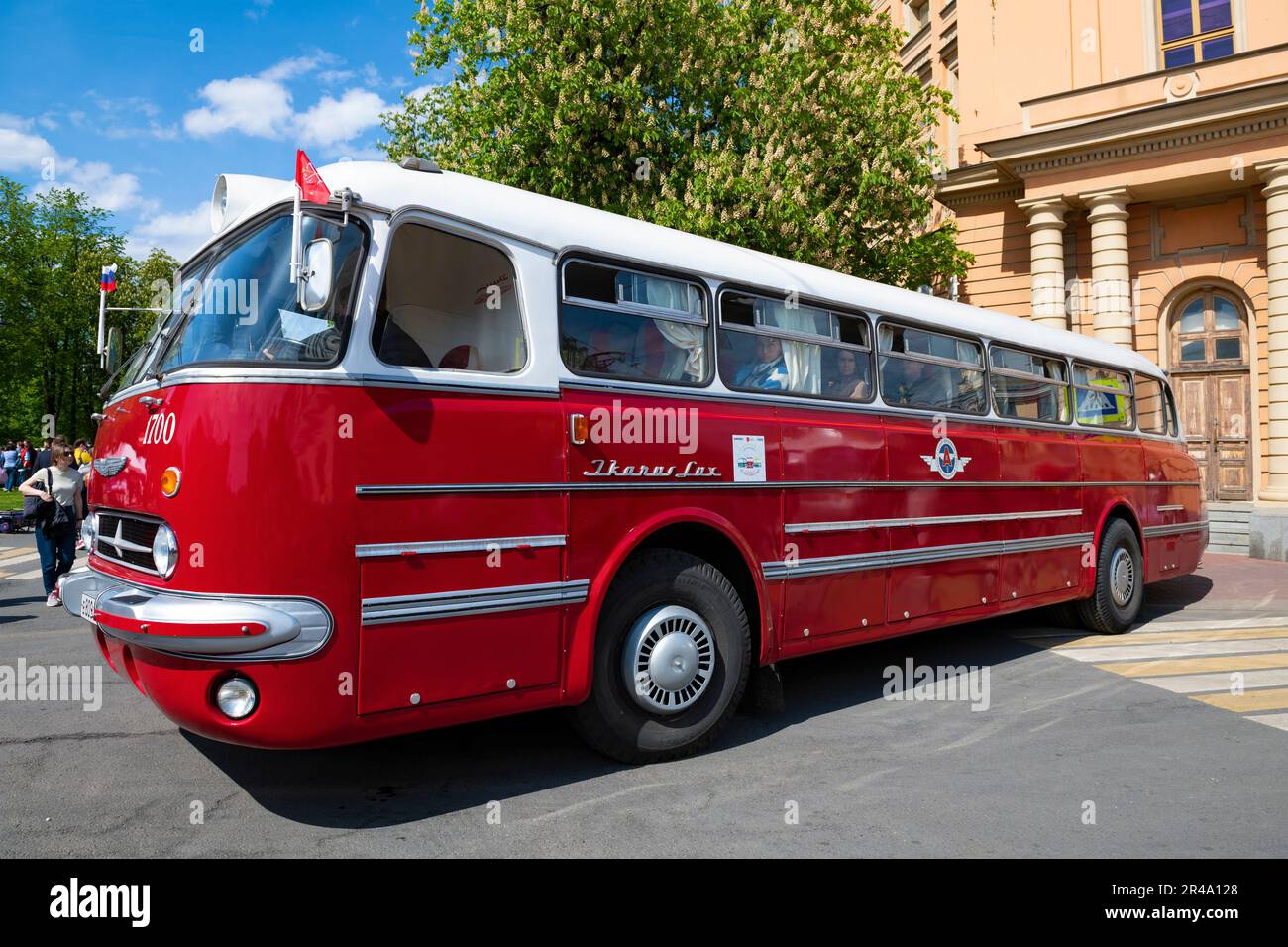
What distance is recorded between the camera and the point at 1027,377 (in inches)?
297

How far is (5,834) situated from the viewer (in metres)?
3.62

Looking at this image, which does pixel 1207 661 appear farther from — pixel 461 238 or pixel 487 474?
pixel 461 238

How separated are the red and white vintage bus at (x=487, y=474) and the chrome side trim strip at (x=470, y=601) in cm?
1

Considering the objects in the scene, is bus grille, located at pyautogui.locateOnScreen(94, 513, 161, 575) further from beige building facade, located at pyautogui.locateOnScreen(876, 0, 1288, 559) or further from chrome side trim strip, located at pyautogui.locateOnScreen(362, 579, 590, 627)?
beige building facade, located at pyautogui.locateOnScreen(876, 0, 1288, 559)

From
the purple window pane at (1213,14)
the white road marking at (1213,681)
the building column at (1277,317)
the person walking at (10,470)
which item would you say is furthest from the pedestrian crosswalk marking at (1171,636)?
the person walking at (10,470)

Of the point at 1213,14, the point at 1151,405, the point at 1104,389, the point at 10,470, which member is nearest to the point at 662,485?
Result: the point at 1104,389

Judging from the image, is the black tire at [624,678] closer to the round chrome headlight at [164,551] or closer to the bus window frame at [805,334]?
the bus window frame at [805,334]

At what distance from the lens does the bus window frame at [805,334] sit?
199 inches

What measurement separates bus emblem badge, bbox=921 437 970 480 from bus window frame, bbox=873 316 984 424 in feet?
0.78

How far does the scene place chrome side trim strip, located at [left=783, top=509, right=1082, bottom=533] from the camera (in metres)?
5.35

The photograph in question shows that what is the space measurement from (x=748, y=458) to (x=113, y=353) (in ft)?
12.1

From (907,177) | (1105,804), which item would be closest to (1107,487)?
(1105,804)

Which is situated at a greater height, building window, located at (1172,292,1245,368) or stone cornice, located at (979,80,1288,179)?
stone cornice, located at (979,80,1288,179)

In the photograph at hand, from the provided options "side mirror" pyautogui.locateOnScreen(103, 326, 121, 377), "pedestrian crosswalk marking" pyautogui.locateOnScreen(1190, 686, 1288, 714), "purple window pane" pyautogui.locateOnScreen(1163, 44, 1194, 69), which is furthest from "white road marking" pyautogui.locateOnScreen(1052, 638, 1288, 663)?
"purple window pane" pyautogui.locateOnScreen(1163, 44, 1194, 69)
